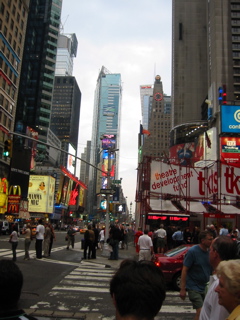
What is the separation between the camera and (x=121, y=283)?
215 cm

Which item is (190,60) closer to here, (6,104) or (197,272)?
(6,104)

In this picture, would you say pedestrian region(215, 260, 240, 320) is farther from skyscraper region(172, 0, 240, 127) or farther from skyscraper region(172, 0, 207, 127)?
skyscraper region(172, 0, 207, 127)

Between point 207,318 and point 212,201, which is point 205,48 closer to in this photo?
point 212,201

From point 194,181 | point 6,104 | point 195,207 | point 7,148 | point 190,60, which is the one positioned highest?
point 190,60

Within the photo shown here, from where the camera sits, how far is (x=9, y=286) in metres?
2.41

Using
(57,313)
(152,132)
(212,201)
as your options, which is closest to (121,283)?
(57,313)

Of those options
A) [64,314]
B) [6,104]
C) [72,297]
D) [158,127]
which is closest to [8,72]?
[6,104]

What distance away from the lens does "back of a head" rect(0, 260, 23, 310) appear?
2.35 meters

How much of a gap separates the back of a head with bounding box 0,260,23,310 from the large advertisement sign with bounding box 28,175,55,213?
83.9 m

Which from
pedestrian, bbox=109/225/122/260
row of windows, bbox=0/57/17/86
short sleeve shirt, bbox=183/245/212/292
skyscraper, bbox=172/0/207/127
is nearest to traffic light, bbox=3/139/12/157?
pedestrian, bbox=109/225/122/260

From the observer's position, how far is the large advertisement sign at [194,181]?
82.9ft

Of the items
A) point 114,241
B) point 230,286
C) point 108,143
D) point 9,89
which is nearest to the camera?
point 230,286

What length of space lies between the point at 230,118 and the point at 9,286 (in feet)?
173

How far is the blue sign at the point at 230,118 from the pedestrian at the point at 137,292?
169 ft
